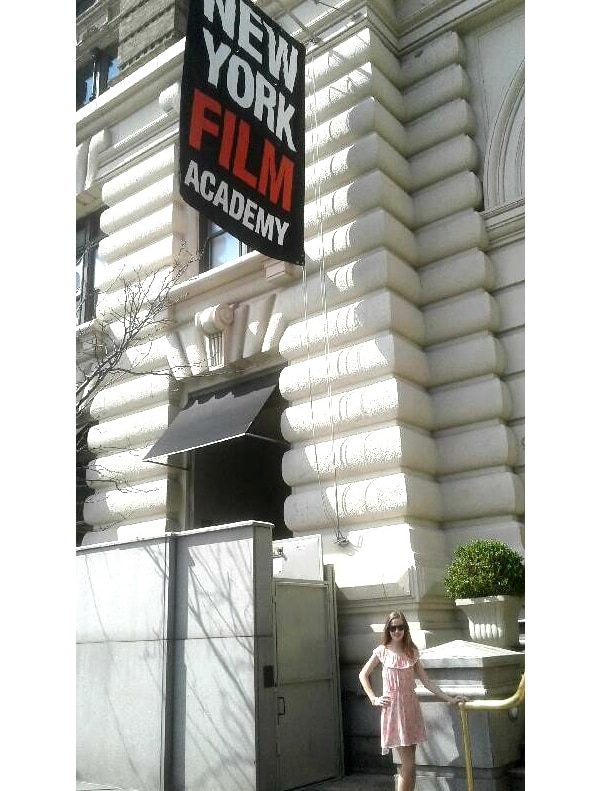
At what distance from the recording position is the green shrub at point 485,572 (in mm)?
8352

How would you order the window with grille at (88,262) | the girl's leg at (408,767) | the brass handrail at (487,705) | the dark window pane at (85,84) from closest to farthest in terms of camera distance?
1. the brass handrail at (487,705)
2. the girl's leg at (408,767)
3. the window with grille at (88,262)
4. the dark window pane at (85,84)

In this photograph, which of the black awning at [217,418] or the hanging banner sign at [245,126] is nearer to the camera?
the hanging banner sign at [245,126]

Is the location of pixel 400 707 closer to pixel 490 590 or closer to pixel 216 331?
pixel 490 590

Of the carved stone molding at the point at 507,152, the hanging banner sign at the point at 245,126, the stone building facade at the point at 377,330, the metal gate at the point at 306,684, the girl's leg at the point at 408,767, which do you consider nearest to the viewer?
the girl's leg at the point at 408,767

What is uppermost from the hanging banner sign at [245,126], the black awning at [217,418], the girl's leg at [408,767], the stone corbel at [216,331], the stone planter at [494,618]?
the hanging banner sign at [245,126]

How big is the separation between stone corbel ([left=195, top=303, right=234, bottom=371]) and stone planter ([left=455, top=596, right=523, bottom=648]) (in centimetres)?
518

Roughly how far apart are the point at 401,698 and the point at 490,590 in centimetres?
217

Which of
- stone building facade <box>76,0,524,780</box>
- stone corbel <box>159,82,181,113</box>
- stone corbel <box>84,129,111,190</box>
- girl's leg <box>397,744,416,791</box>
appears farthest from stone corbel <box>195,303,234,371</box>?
girl's leg <box>397,744,416,791</box>

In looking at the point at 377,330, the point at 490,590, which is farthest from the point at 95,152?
the point at 490,590

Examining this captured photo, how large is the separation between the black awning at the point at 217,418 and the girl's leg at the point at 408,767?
15.8ft

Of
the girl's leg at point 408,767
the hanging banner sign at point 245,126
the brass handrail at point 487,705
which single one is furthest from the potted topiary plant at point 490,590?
the hanging banner sign at point 245,126

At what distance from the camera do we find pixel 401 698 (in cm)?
663

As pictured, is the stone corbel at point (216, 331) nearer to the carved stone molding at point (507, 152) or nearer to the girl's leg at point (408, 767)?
the carved stone molding at point (507, 152)
